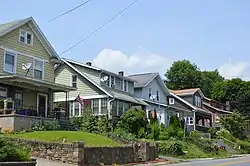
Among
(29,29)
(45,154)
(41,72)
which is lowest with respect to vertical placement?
(45,154)

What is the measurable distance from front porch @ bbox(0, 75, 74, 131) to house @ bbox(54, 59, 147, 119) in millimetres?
5715

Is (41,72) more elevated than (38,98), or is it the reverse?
(41,72)

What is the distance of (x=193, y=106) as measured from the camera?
2630 inches

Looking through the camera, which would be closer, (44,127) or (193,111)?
(44,127)

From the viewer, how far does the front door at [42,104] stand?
3691 centimetres

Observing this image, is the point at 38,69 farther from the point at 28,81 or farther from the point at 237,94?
the point at 237,94

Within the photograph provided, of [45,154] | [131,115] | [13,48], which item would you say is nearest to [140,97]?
[131,115]

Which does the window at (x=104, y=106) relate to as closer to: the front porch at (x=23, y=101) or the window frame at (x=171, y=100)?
the front porch at (x=23, y=101)

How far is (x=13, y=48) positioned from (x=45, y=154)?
13708 millimetres

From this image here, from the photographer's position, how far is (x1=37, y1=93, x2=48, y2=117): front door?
36.9 m

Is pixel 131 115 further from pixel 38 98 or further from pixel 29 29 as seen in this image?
pixel 29 29

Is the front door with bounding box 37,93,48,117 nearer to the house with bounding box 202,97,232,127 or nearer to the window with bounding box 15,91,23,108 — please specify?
the window with bounding box 15,91,23,108

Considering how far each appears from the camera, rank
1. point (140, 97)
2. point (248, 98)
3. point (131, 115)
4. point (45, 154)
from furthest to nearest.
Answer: point (248, 98)
point (140, 97)
point (131, 115)
point (45, 154)

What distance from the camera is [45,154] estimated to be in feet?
79.1
